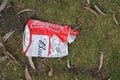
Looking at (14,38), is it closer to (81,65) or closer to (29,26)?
(29,26)

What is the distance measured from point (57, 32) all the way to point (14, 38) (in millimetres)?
507

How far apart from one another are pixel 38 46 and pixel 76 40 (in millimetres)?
500

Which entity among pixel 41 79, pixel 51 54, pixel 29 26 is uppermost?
pixel 29 26

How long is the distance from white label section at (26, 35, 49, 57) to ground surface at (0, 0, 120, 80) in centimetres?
14

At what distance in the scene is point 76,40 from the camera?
446 cm

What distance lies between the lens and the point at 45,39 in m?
4.23

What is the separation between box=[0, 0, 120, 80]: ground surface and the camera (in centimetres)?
433

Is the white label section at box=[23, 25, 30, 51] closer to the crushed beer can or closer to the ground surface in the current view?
the crushed beer can

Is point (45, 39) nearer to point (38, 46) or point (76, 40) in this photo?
point (38, 46)

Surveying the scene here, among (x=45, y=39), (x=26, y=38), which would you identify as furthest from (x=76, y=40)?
(x=26, y=38)

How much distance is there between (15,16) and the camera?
436cm

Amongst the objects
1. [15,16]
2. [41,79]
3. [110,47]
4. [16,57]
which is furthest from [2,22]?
[110,47]

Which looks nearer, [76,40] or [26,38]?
[26,38]

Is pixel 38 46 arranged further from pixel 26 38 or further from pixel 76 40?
pixel 76 40
